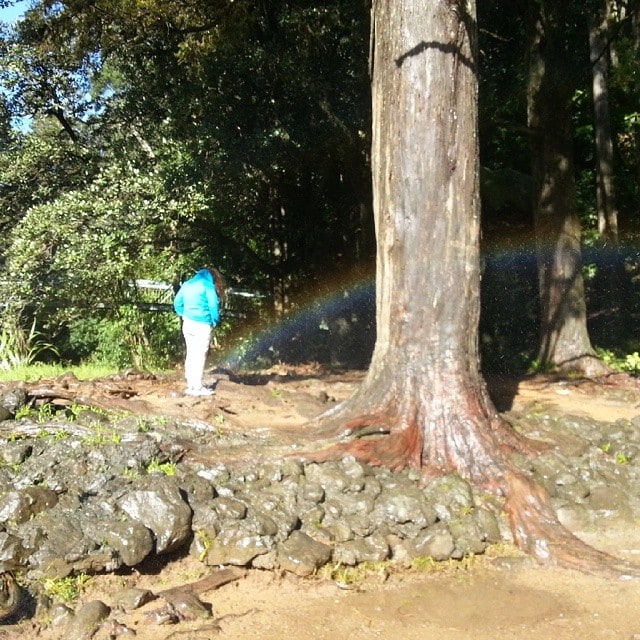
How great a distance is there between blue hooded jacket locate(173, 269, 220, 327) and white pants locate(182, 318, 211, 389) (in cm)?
8

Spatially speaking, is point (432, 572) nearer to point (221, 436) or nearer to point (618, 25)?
point (221, 436)

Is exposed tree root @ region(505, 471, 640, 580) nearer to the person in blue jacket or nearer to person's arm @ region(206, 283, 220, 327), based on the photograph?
the person in blue jacket

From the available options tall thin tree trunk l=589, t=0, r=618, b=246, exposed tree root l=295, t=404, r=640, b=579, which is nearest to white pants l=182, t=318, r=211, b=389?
exposed tree root l=295, t=404, r=640, b=579

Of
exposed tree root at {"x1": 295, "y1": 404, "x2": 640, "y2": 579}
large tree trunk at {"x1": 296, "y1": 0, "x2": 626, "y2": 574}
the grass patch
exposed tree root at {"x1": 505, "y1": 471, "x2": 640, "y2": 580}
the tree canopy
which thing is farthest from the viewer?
the tree canopy

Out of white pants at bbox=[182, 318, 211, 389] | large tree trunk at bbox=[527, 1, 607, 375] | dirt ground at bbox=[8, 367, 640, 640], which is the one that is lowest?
dirt ground at bbox=[8, 367, 640, 640]

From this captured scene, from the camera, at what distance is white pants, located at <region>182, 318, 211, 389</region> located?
951cm

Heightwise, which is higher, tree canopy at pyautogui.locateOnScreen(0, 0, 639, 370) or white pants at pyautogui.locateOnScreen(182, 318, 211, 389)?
tree canopy at pyautogui.locateOnScreen(0, 0, 639, 370)

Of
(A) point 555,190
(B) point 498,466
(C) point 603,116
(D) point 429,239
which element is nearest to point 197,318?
(D) point 429,239

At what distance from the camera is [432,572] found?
700 cm

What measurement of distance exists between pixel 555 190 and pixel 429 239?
5.75 meters

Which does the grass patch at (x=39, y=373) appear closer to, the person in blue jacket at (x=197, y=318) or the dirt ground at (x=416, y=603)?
the person in blue jacket at (x=197, y=318)

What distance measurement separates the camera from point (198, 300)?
9.53 m

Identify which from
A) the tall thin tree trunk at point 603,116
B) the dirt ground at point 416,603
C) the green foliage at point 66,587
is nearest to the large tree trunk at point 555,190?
the tall thin tree trunk at point 603,116

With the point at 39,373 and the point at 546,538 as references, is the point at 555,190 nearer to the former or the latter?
the point at 546,538
